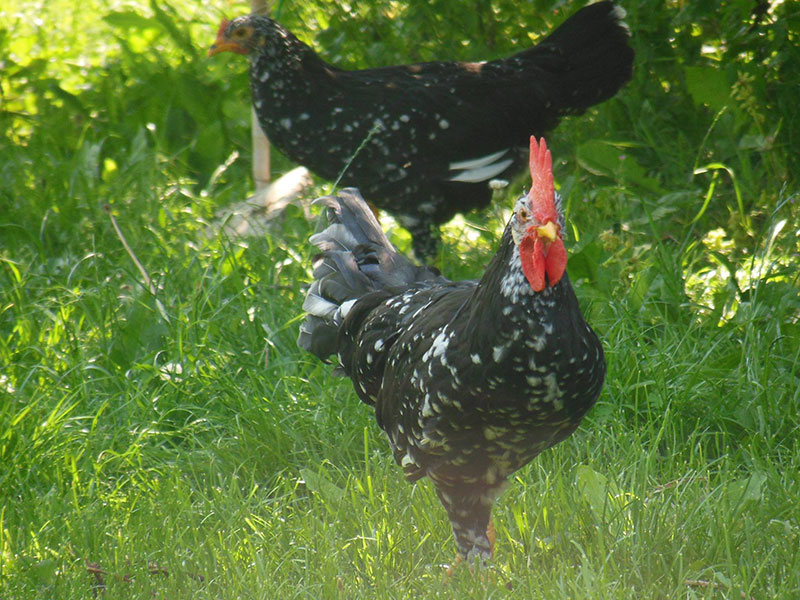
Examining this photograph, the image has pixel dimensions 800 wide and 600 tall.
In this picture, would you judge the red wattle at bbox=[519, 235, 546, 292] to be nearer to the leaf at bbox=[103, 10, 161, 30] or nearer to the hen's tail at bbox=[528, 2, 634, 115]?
the hen's tail at bbox=[528, 2, 634, 115]

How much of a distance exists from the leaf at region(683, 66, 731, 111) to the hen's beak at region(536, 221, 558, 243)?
106 inches

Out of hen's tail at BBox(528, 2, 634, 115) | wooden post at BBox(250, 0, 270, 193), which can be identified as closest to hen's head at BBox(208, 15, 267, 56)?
wooden post at BBox(250, 0, 270, 193)

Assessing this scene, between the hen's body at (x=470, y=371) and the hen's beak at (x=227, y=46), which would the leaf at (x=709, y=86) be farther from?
the hen's beak at (x=227, y=46)

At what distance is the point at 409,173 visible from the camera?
4.42m

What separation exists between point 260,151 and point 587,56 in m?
1.86

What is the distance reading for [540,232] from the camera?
222 cm

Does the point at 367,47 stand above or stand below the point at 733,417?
above

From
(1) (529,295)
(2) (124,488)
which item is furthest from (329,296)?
(1) (529,295)

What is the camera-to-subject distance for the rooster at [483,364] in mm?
2336

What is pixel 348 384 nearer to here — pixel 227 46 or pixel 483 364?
pixel 483 364

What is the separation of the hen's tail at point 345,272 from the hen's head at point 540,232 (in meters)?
1.05

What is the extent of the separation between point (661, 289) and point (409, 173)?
126 centimetres

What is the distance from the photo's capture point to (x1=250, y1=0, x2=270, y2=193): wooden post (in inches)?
204

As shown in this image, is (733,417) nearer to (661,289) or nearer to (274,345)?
(661,289)
